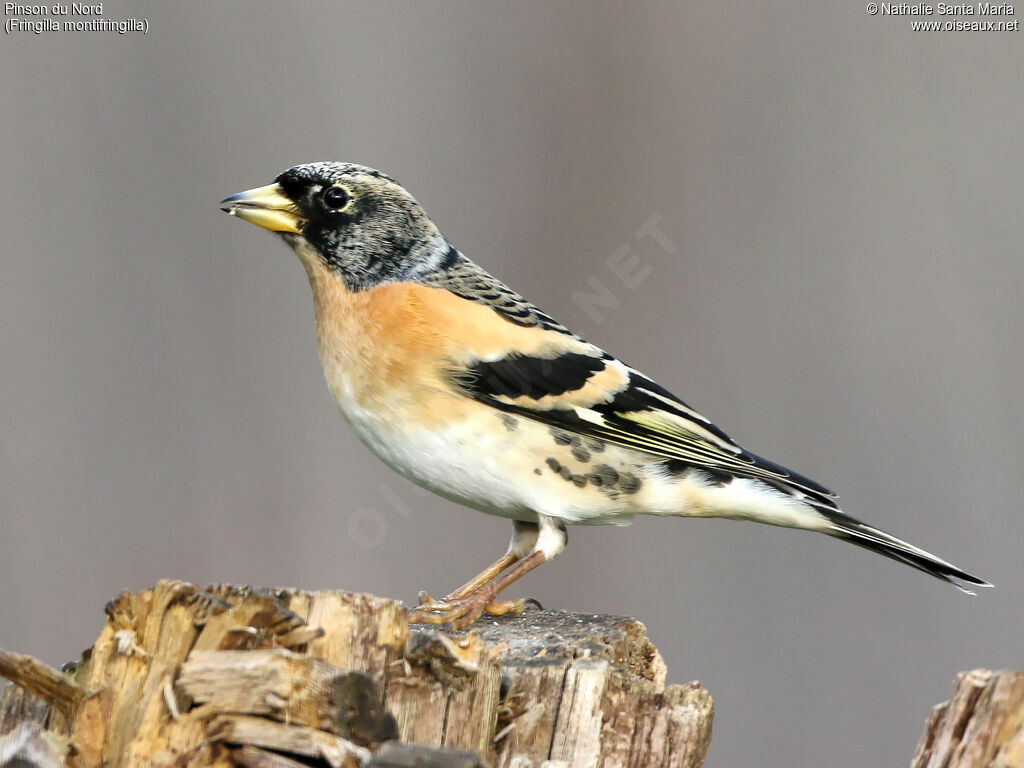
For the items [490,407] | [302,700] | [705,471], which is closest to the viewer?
[302,700]

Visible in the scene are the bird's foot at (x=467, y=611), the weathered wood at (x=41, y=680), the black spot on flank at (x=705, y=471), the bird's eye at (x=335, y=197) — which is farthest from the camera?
the bird's eye at (x=335, y=197)

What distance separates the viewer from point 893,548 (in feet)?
10.8

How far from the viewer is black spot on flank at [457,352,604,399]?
3.25 m

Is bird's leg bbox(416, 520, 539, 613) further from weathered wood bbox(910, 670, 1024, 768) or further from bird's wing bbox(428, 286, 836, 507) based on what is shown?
weathered wood bbox(910, 670, 1024, 768)

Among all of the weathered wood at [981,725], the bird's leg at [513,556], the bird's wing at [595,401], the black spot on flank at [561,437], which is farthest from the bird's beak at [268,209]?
the weathered wood at [981,725]

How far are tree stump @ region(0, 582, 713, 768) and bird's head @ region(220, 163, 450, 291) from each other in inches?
62.7

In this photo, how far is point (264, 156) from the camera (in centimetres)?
454

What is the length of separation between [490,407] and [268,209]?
873 millimetres

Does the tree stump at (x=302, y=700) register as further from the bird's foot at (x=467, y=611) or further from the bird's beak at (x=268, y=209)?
the bird's beak at (x=268, y=209)

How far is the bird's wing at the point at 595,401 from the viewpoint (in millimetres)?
3266

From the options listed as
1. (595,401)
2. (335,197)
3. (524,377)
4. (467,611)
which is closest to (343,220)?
(335,197)

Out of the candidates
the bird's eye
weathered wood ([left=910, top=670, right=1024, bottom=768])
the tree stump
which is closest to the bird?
the bird's eye

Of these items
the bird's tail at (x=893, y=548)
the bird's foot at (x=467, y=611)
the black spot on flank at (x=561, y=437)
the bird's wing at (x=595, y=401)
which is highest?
the bird's wing at (x=595, y=401)

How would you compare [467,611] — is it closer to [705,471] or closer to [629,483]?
[629,483]
